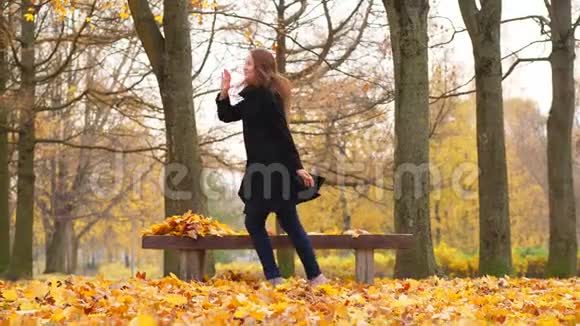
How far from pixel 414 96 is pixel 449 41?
6.22 meters

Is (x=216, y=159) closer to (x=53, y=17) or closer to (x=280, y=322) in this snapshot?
(x=53, y=17)

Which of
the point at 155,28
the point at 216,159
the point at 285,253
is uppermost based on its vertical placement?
the point at 155,28

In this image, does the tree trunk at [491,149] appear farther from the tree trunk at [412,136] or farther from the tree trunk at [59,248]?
the tree trunk at [59,248]

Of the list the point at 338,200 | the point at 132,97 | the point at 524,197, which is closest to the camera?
the point at 132,97

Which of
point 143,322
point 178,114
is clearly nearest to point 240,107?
point 143,322

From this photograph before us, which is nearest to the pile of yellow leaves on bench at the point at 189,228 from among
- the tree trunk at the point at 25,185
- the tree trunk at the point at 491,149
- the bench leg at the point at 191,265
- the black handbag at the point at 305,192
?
the bench leg at the point at 191,265

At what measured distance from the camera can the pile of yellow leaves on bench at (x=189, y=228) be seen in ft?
24.8

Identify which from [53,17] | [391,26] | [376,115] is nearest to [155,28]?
[391,26]

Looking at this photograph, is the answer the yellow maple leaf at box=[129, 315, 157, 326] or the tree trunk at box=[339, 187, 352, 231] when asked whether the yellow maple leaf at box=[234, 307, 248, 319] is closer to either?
the yellow maple leaf at box=[129, 315, 157, 326]

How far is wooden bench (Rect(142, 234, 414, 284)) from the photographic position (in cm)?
735

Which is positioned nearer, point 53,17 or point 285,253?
point 285,253

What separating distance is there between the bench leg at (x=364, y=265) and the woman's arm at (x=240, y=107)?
1.68m

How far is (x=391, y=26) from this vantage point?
402 inches

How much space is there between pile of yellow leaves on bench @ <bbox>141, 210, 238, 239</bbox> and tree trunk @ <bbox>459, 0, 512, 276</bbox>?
5122mm
